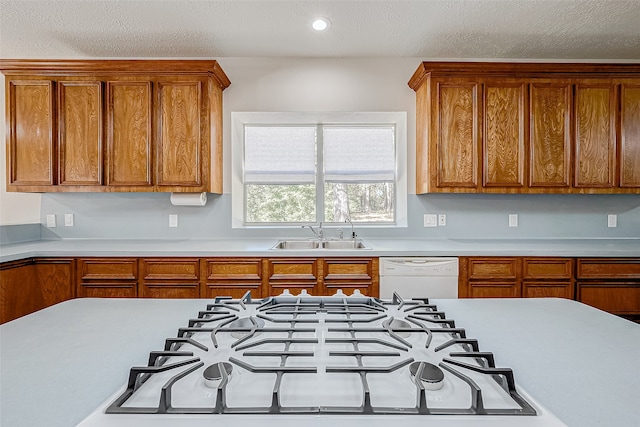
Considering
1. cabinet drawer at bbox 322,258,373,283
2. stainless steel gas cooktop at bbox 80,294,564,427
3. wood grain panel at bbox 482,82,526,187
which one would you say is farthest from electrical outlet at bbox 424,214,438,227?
stainless steel gas cooktop at bbox 80,294,564,427

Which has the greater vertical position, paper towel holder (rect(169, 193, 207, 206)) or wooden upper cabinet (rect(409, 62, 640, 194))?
wooden upper cabinet (rect(409, 62, 640, 194))

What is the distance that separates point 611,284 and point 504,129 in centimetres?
144

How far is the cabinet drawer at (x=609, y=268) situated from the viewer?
2613 mm

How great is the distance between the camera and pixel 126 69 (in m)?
2.79

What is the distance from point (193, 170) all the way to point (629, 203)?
3.99 metres

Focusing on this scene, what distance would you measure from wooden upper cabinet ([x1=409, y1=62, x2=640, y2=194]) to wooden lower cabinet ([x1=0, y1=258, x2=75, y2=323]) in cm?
296

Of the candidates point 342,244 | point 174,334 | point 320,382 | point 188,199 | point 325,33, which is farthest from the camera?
point 342,244

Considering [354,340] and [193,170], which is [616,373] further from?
[193,170]

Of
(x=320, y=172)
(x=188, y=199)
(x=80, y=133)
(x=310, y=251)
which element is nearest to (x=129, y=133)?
(x=80, y=133)

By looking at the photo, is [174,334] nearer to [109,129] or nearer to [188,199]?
[188,199]

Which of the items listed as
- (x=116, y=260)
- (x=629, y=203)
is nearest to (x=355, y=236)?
(x=116, y=260)

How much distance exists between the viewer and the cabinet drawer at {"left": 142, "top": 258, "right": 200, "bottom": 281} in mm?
2611

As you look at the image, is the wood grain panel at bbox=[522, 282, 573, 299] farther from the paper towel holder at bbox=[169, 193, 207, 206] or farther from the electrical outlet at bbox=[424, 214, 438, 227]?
the paper towel holder at bbox=[169, 193, 207, 206]

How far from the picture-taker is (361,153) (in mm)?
3396
